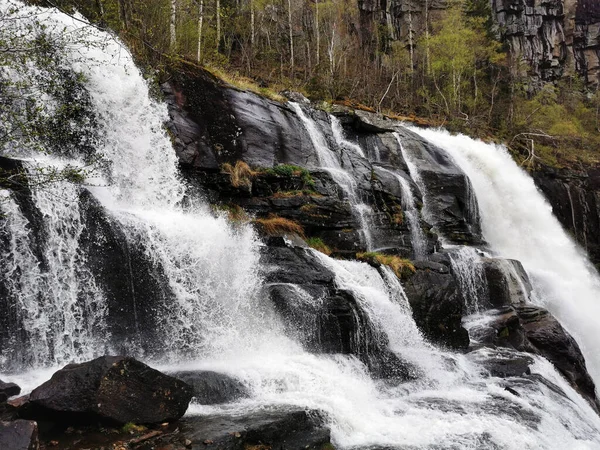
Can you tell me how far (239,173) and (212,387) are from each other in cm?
771

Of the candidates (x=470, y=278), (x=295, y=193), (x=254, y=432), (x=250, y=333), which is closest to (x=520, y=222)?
(x=470, y=278)

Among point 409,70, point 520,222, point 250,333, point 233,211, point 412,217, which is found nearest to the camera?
point 250,333

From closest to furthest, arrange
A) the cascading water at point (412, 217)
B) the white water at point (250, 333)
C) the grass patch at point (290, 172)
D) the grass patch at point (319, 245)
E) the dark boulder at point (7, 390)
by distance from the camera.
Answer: the dark boulder at point (7, 390) < the white water at point (250, 333) < the grass patch at point (319, 245) < the grass patch at point (290, 172) < the cascading water at point (412, 217)

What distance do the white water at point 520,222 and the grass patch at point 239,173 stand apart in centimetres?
1158

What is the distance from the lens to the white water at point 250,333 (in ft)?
23.6

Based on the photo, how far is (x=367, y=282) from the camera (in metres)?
11.2

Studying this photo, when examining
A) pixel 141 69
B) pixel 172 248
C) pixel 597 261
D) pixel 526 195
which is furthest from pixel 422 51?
pixel 172 248

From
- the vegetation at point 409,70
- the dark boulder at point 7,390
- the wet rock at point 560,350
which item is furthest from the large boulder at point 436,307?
the vegetation at point 409,70

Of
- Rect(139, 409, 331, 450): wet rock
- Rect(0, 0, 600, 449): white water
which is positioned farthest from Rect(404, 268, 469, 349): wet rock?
Rect(139, 409, 331, 450): wet rock

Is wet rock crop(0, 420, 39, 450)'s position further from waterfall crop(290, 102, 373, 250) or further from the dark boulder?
waterfall crop(290, 102, 373, 250)

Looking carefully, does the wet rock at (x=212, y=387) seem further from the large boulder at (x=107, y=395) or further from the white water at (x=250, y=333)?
the large boulder at (x=107, y=395)

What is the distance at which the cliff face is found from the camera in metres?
39.2

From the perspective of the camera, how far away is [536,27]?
42406 mm

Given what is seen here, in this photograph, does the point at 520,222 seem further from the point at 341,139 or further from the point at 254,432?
the point at 254,432
